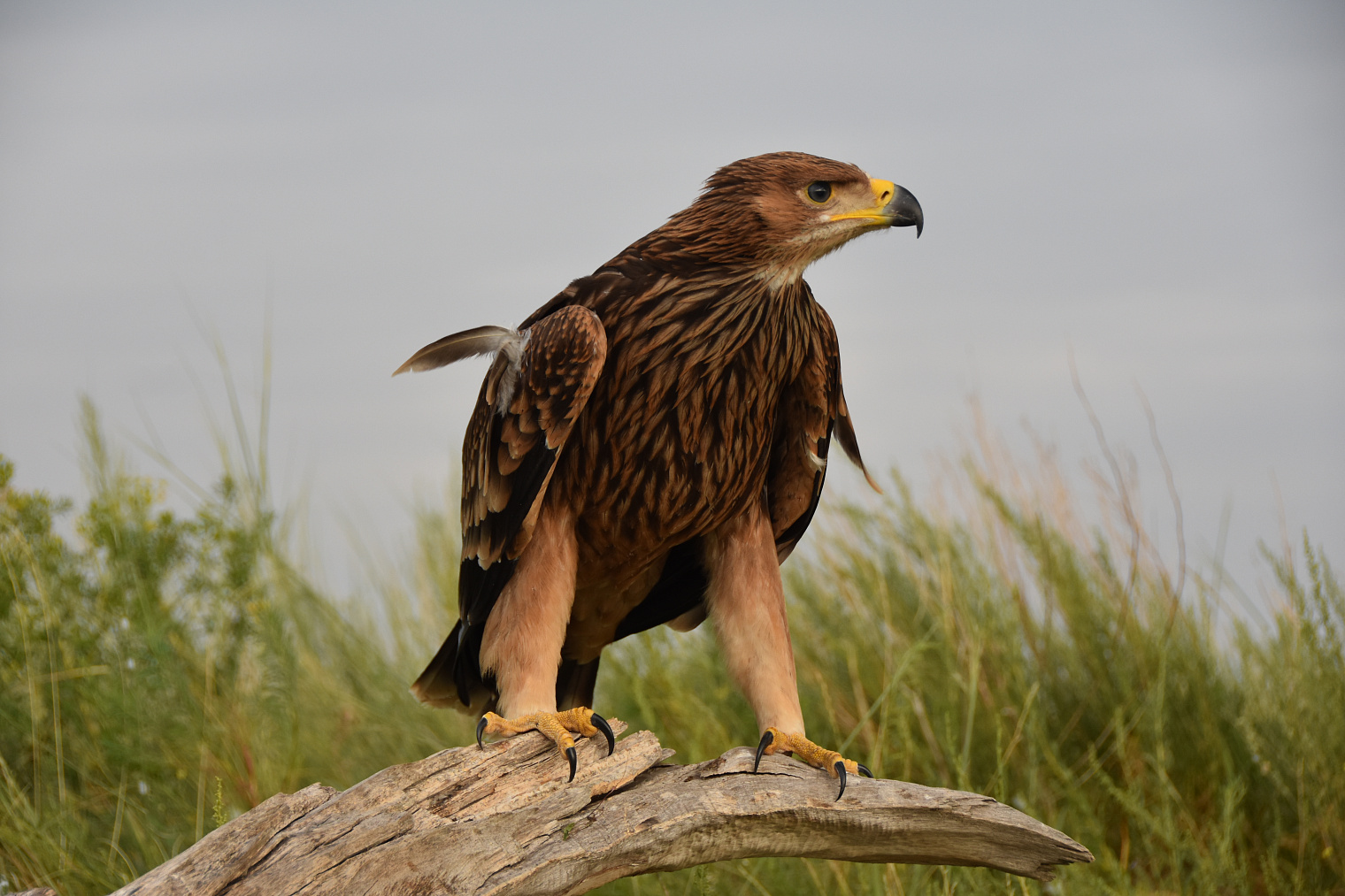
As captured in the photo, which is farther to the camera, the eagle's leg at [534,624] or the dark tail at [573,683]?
the dark tail at [573,683]

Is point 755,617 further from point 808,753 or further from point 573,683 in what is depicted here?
point 573,683

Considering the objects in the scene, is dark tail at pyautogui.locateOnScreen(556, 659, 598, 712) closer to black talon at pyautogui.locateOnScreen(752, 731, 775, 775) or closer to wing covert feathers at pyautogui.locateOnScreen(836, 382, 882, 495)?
black talon at pyautogui.locateOnScreen(752, 731, 775, 775)

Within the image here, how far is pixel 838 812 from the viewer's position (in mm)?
2568

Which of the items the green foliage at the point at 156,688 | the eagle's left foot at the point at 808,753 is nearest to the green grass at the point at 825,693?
the green foliage at the point at 156,688

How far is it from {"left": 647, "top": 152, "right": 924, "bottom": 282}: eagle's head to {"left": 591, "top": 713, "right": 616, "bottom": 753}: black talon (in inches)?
45.7

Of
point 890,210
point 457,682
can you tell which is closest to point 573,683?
point 457,682

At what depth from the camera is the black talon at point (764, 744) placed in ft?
8.51

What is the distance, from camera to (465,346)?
9.66ft

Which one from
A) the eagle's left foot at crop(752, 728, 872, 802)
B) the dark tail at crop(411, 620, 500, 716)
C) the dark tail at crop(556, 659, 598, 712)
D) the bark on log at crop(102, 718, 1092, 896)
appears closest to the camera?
the bark on log at crop(102, 718, 1092, 896)

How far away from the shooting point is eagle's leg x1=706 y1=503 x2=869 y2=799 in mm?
2857

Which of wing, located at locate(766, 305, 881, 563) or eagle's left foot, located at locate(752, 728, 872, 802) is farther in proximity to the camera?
wing, located at locate(766, 305, 881, 563)

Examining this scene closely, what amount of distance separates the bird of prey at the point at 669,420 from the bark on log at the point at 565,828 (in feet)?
0.31

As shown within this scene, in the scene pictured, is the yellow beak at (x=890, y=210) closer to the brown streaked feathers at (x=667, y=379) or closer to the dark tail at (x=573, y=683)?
the brown streaked feathers at (x=667, y=379)

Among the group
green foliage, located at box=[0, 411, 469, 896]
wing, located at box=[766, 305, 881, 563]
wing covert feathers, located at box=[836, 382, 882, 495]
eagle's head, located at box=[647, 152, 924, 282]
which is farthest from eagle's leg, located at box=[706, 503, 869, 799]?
green foliage, located at box=[0, 411, 469, 896]
